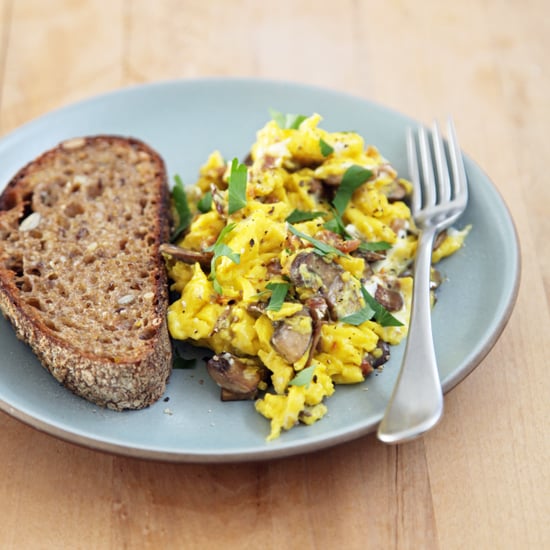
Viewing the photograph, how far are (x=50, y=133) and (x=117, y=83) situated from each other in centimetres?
93

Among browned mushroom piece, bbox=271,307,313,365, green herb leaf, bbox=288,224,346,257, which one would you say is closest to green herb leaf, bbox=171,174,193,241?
green herb leaf, bbox=288,224,346,257

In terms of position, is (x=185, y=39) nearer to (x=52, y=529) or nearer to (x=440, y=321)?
(x=440, y=321)

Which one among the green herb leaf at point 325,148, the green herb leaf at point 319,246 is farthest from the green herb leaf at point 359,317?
the green herb leaf at point 325,148

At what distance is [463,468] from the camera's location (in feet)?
9.02

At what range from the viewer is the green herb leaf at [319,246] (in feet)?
9.29

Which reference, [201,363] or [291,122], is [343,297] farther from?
[291,122]

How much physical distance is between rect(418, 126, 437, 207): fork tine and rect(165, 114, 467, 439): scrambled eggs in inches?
7.2

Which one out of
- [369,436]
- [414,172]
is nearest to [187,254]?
[369,436]

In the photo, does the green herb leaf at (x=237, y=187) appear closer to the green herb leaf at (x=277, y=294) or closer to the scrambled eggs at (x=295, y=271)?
the scrambled eggs at (x=295, y=271)

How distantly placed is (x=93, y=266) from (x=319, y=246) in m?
0.91

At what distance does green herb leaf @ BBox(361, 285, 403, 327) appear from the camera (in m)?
2.88

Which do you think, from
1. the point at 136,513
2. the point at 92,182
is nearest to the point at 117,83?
the point at 92,182

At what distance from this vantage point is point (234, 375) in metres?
2.71

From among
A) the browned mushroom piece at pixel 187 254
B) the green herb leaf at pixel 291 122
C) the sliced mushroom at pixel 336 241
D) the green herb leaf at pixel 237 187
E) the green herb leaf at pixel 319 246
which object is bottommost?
the browned mushroom piece at pixel 187 254
